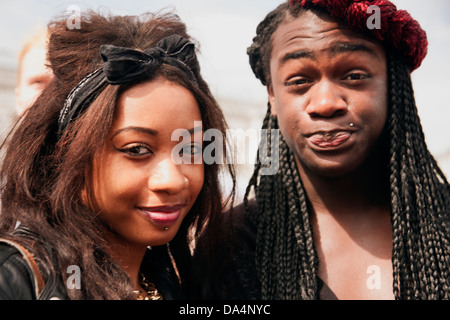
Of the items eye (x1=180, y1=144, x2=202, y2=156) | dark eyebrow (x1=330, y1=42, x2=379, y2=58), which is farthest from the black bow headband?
dark eyebrow (x1=330, y1=42, x2=379, y2=58)

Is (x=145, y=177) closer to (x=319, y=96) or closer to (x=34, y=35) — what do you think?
(x=319, y=96)

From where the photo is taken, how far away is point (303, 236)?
2.96 m

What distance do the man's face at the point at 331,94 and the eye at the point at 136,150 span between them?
94 centimetres

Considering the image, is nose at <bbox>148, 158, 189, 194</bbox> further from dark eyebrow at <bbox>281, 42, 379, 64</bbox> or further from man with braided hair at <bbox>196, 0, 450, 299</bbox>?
dark eyebrow at <bbox>281, 42, 379, 64</bbox>

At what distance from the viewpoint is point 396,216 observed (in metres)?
2.78

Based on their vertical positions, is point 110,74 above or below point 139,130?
above

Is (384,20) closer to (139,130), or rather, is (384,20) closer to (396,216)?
(396,216)

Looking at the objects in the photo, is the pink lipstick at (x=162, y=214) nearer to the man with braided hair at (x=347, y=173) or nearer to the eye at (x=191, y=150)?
the eye at (x=191, y=150)

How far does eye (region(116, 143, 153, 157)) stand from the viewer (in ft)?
7.19

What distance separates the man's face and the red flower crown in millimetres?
53


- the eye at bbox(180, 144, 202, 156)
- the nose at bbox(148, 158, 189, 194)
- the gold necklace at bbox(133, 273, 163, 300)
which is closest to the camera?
the nose at bbox(148, 158, 189, 194)

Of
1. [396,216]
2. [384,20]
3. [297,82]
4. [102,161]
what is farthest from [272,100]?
[102,161]

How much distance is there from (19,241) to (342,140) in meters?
1.59

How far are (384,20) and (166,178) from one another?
4.73 feet
